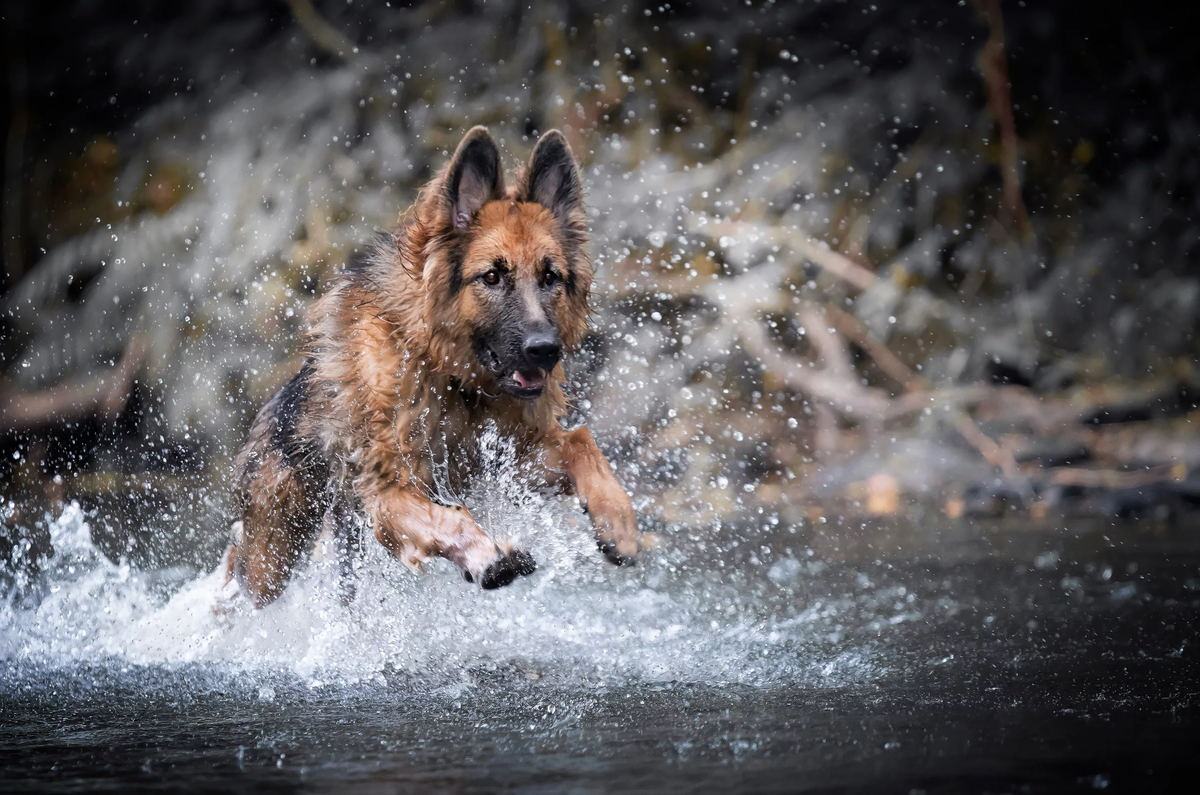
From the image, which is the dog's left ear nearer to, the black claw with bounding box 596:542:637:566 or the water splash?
the water splash

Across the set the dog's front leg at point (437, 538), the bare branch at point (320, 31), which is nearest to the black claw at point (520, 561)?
the dog's front leg at point (437, 538)

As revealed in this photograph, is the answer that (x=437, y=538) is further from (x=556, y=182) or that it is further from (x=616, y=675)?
(x=556, y=182)

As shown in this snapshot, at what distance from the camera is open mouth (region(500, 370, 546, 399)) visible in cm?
367

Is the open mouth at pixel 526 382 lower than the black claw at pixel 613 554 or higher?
higher

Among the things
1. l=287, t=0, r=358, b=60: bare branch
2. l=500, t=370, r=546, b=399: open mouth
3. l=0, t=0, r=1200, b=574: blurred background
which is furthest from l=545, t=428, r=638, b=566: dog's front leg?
l=287, t=0, r=358, b=60: bare branch

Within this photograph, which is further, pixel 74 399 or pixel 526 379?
pixel 74 399

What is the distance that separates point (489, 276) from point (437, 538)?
95 centimetres

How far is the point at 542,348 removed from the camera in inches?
139

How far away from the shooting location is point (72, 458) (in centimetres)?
829

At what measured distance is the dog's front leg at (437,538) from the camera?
3223mm

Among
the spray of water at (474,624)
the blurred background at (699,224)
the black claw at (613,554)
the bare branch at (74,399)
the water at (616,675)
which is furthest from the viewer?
the blurred background at (699,224)

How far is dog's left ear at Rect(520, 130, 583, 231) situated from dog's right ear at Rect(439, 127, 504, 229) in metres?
0.15

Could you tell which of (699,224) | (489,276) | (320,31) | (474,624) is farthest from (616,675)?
(320,31)

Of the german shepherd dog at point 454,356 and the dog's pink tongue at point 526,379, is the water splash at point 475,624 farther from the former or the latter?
the dog's pink tongue at point 526,379
